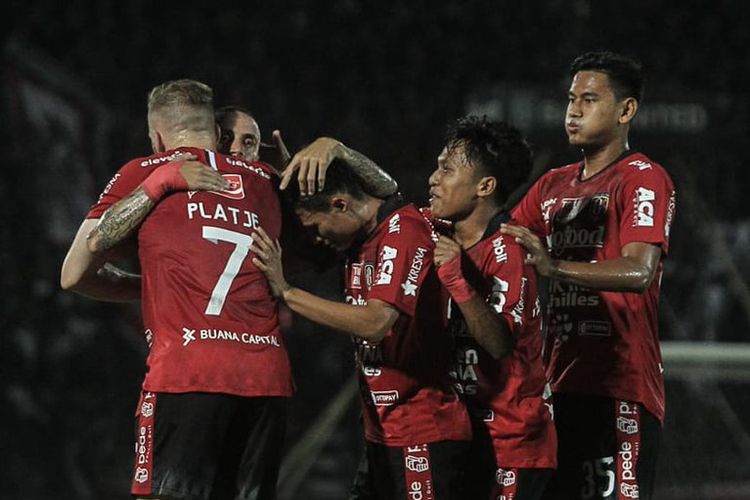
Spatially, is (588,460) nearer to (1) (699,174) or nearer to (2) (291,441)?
(2) (291,441)

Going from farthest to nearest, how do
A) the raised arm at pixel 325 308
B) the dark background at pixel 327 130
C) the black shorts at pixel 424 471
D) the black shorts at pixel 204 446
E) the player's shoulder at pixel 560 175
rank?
the dark background at pixel 327 130 → the player's shoulder at pixel 560 175 → the black shorts at pixel 424 471 → the raised arm at pixel 325 308 → the black shorts at pixel 204 446

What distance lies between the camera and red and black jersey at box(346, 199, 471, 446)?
3039 millimetres

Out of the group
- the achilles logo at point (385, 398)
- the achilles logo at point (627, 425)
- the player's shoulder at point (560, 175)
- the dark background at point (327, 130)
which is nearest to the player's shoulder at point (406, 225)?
the achilles logo at point (385, 398)

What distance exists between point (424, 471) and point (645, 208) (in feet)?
3.24

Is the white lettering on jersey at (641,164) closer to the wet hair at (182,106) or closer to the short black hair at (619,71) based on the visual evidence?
the short black hair at (619,71)

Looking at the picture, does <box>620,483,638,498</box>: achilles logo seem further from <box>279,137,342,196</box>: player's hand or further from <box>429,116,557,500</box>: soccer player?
<box>279,137,342,196</box>: player's hand

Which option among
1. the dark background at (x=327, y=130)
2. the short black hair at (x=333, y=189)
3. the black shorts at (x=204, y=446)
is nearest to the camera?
the black shorts at (x=204, y=446)

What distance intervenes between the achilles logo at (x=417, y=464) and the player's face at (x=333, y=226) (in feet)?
2.15

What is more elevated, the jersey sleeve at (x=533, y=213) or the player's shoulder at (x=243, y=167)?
the player's shoulder at (x=243, y=167)

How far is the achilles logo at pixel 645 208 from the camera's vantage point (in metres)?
3.09

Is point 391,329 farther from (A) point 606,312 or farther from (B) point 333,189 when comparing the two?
(A) point 606,312

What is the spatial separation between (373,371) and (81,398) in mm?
4272

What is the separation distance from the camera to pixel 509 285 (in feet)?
10.1

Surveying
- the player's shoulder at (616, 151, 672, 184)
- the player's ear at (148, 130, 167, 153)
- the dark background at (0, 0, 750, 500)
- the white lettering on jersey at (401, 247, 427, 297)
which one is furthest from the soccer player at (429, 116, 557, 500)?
the dark background at (0, 0, 750, 500)
